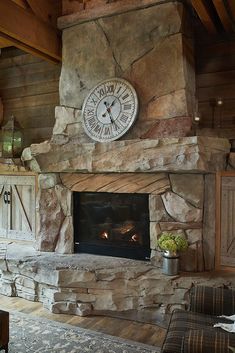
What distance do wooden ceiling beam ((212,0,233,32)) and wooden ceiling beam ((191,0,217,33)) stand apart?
11 centimetres

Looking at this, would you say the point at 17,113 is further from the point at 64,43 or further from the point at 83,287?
the point at 83,287

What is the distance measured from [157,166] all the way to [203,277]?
118 centimetres

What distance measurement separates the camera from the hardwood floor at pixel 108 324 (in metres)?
2.96

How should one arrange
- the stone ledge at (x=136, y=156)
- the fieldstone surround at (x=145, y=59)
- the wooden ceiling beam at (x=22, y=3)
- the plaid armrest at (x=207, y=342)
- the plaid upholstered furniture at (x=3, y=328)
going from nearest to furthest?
the plaid armrest at (x=207, y=342)
the plaid upholstered furniture at (x=3, y=328)
the stone ledge at (x=136, y=156)
the fieldstone surround at (x=145, y=59)
the wooden ceiling beam at (x=22, y=3)

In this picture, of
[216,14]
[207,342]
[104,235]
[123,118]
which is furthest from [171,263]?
[216,14]

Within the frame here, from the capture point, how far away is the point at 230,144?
11.3 feet

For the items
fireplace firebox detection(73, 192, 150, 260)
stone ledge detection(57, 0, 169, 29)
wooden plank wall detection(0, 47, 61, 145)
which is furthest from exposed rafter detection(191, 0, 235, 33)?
wooden plank wall detection(0, 47, 61, 145)

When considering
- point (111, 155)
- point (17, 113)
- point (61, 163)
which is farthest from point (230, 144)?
point (17, 113)

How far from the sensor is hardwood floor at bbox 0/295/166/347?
296 centimetres

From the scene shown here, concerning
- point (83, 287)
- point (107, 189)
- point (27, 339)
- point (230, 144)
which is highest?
point (230, 144)

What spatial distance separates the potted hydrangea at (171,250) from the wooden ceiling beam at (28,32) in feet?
9.05

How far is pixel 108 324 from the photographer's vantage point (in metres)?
3.21

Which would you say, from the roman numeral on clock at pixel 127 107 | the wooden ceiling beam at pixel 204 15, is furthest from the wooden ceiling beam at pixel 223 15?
the roman numeral on clock at pixel 127 107

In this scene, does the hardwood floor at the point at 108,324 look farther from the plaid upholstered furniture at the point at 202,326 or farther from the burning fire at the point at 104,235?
the burning fire at the point at 104,235
